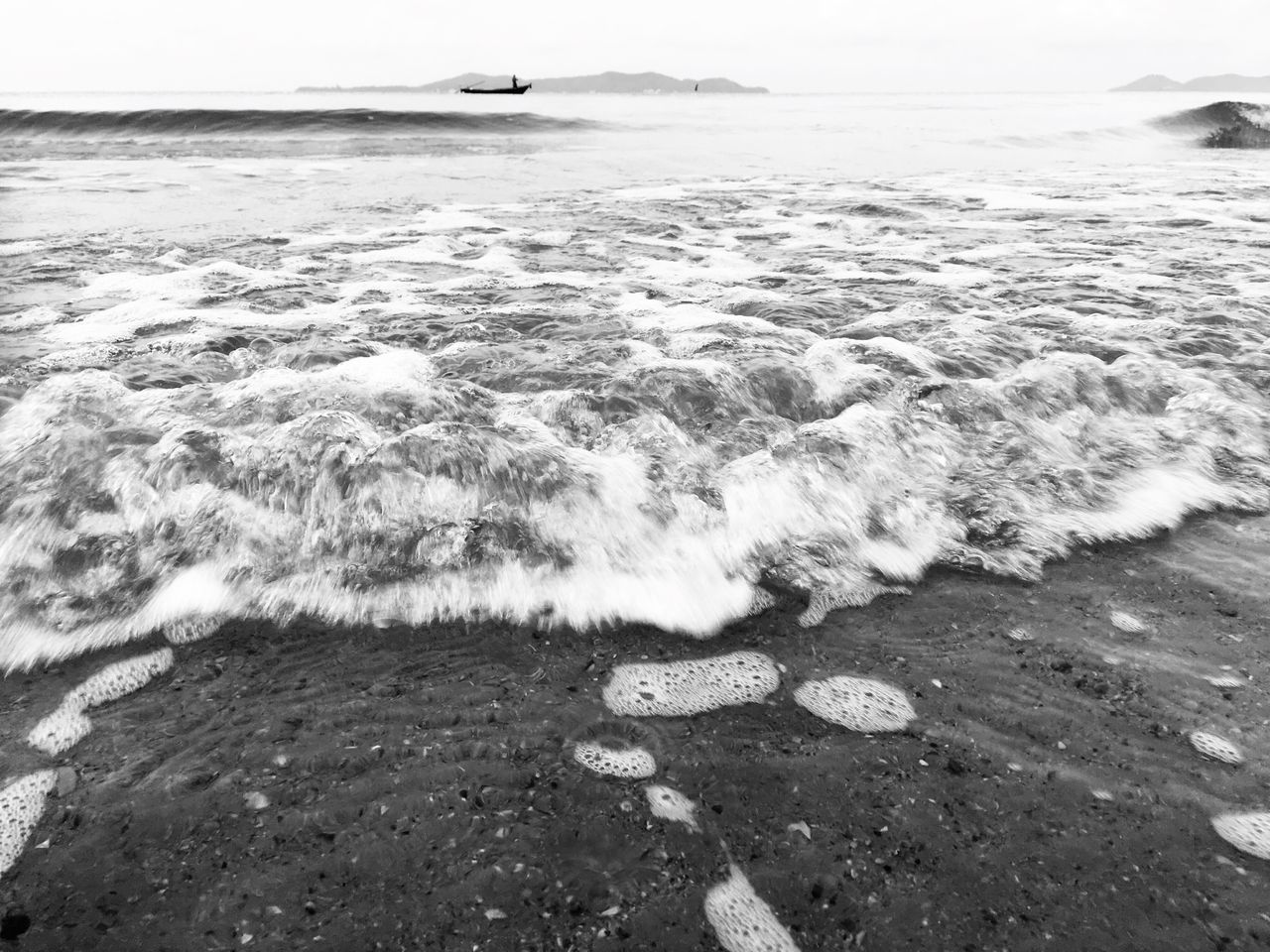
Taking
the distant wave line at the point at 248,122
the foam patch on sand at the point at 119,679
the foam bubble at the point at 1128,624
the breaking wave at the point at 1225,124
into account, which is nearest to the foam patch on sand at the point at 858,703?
the foam bubble at the point at 1128,624

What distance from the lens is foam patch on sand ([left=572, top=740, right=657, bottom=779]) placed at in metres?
1.82

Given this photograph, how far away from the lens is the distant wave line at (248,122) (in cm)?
1942

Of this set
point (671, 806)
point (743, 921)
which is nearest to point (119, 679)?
point (671, 806)

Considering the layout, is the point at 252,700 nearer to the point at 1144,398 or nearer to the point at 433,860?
the point at 433,860

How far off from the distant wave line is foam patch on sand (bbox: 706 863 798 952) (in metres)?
22.7

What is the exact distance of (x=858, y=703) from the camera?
6.66 ft

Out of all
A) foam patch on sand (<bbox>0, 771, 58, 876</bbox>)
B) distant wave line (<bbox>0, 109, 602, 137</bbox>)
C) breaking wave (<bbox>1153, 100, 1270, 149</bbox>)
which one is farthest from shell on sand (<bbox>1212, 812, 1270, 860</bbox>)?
breaking wave (<bbox>1153, 100, 1270, 149</bbox>)

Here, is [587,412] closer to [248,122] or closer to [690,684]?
[690,684]

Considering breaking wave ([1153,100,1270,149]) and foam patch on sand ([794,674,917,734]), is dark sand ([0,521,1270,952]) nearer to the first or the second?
foam patch on sand ([794,674,917,734])

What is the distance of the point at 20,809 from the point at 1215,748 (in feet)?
9.05

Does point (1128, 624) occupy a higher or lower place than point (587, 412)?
lower

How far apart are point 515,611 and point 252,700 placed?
2.44 ft

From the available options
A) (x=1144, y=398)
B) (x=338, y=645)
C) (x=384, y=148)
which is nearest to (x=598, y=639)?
(x=338, y=645)

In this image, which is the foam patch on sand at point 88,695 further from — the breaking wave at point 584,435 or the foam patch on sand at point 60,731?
the breaking wave at point 584,435
